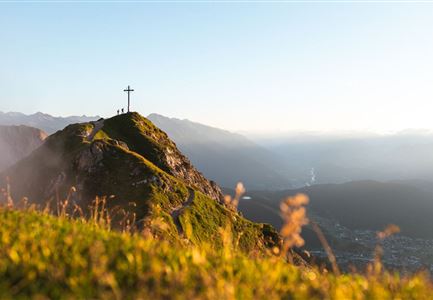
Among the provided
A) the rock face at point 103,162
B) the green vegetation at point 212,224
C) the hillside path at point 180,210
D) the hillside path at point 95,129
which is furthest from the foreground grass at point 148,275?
the hillside path at point 95,129

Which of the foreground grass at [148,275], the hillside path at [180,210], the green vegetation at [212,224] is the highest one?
the foreground grass at [148,275]

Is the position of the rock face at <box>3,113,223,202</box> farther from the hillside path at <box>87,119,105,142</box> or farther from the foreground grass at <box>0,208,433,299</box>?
the foreground grass at <box>0,208,433,299</box>

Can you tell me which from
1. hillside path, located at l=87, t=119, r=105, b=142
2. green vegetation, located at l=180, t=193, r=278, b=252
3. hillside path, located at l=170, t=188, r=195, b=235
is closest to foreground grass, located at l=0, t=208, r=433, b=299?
green vegetation, located at l=180, t=193, r=278, b=252

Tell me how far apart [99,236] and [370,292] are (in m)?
4.78

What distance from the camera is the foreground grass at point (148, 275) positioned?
5.81 m

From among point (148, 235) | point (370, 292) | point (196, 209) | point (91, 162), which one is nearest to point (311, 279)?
point (370, 292)

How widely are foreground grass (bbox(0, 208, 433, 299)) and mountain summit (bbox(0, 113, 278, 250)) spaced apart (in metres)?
48.0

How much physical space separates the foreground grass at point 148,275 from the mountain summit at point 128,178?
48032mm

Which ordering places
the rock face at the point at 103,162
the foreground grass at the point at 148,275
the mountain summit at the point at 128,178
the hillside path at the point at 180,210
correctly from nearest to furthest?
the foreground grass at the point at 148,275 → the hillside path at the point at 180,210 → the mountain summit at the point at 128,178 → the rock face at the point at 103,162

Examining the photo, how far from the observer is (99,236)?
310 inches

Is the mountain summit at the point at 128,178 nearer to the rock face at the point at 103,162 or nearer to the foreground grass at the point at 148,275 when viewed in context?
the rock face at the point at 103,162

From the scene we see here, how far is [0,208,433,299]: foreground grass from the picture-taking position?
5.81m

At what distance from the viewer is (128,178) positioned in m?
77.9

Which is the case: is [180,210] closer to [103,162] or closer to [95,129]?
[103,162]
